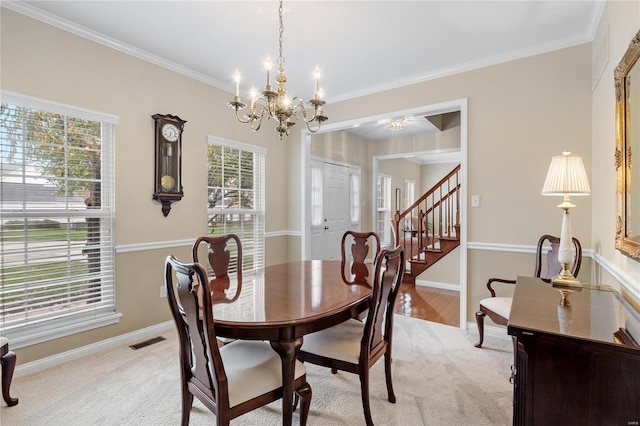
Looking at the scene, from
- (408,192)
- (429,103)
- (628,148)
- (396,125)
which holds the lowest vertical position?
(628,148)

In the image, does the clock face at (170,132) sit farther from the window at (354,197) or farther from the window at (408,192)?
the window at (408,192)

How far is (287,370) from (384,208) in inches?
241

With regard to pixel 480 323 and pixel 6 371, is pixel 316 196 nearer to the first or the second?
pixel 480 323

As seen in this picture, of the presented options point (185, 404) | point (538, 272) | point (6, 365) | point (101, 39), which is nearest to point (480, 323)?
point (538, 272)

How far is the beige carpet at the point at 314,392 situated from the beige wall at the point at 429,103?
0.44 m

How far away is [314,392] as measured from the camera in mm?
2162

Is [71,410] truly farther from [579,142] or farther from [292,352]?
[579,142]

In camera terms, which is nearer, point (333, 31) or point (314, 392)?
point (314, 392)

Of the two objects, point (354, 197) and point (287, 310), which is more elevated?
point (354, 197)

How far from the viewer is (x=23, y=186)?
2.36 m

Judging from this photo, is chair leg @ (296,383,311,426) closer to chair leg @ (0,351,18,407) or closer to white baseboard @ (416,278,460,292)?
chair leg @ (0,351,18,407)

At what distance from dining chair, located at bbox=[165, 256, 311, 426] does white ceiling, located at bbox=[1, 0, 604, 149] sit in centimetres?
204

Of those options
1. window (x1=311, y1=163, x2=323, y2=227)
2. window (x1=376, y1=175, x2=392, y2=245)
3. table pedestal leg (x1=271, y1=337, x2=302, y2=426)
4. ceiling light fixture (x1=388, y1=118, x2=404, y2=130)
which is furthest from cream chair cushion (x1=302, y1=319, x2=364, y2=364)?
window (x1=376, y1=175, x2=392, y2=245)

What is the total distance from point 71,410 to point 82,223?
143 centimetres
